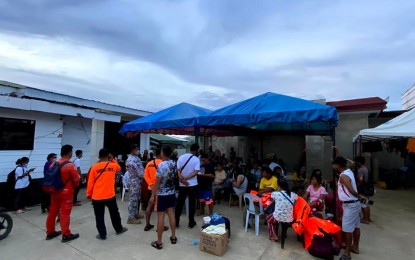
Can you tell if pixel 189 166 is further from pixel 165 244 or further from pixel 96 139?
pixel 96 139

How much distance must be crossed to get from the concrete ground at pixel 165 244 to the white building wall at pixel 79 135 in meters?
3.17

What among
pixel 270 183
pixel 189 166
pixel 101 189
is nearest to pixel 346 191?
pixel 270 183

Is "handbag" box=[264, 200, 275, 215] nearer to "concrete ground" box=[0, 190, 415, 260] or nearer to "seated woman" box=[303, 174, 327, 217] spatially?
"concrete ground" box=[0, 190, 415, 260]

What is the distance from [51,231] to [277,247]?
3.76m

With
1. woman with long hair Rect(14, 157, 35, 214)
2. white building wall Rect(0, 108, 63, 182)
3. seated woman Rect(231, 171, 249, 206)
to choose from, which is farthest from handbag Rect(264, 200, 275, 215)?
white building wall Rect(0, 108, 63, 182)

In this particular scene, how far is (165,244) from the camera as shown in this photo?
13.2 ft

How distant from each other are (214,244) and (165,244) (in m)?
0.87

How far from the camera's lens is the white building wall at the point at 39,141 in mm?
6136

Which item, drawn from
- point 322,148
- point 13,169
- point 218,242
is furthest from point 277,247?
point 322,148

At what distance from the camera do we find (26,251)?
3775mm

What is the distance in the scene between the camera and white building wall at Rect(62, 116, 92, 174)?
26.6 feet

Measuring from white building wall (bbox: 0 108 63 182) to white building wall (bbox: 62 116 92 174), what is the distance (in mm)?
590

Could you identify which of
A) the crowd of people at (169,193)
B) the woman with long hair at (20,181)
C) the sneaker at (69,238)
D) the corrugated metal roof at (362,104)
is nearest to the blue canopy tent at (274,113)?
the crowd of people at (169,193)

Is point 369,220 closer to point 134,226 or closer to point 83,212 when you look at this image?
point 134,226
